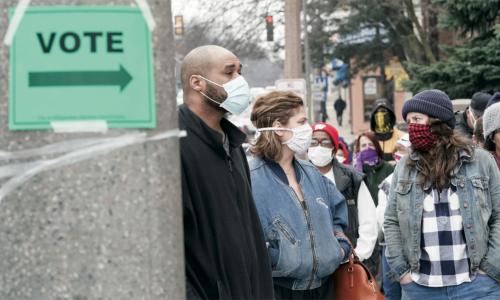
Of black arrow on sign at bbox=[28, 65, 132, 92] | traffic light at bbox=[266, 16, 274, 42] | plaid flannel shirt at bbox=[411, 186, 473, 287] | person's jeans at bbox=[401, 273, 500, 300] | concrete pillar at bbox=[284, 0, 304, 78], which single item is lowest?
person's jeans at bbox=[401, 273, 500, 300]

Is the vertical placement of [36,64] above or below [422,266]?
above

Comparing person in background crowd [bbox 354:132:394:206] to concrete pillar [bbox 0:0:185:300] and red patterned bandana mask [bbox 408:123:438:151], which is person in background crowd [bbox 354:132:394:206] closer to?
red patterned bandana mask [bbox 408:123:438:151]

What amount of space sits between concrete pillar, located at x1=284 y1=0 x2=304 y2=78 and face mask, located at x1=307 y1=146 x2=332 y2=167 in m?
13.3

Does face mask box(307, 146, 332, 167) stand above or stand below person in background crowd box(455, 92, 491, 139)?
below

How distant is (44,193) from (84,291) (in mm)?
218

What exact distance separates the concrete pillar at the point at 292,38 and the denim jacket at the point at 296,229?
51.9 ft

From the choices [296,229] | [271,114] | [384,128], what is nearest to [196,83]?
[296,229]

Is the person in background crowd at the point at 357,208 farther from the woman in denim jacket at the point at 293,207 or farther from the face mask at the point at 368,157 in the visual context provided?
the face mask at the point at 368,157

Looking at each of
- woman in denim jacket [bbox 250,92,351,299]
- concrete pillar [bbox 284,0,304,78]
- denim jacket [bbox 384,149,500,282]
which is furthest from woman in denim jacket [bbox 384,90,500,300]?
concrete pillar [bbox 284,0,304,78]

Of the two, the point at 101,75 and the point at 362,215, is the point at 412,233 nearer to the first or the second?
the point at 362,215


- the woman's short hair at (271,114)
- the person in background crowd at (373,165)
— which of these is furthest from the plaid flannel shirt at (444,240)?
the person in background crowd at (373,165)

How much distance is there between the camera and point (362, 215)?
25.8 feet

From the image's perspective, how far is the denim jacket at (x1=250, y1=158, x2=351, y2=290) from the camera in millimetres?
5879

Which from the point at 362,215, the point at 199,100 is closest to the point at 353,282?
the point at 362,215
